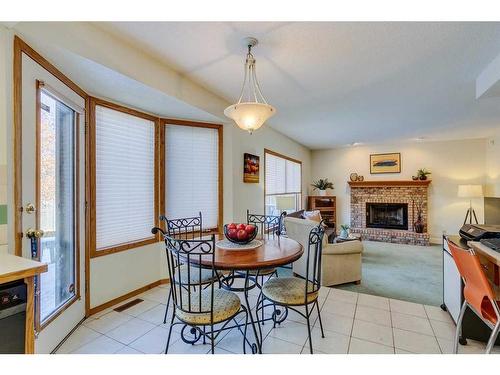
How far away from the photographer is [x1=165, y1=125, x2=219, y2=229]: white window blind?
3.46m

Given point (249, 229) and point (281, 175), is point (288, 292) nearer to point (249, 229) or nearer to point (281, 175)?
point (249, 229)

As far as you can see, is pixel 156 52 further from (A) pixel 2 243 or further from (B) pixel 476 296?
(B) pixel 476 296

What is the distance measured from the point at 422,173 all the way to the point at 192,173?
5724mm

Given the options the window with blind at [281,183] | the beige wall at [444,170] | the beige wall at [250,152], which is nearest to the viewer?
the beige wall at [250,152]

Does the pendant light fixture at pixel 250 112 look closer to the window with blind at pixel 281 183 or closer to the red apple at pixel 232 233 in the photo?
the red apple at pixel 232 233

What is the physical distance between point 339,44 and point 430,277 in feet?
11.9

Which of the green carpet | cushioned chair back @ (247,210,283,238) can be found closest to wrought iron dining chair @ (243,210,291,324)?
cushioned chair back @ (247,210,283,238)

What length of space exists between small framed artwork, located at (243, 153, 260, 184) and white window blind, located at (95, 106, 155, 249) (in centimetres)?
140

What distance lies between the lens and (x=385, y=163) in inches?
267

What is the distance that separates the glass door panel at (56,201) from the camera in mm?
1997

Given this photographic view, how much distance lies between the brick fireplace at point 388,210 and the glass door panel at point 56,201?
6.34m

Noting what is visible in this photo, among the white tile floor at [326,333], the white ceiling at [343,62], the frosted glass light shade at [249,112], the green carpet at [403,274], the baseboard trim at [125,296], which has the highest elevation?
the white ceiling at [343,62]

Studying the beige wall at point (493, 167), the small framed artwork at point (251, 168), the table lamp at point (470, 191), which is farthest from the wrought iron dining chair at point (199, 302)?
the beige wall at point (493, 167)

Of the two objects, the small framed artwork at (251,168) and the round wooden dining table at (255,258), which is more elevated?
the small framed artwork at (251,168)
